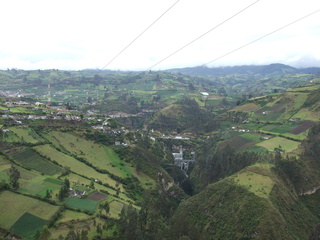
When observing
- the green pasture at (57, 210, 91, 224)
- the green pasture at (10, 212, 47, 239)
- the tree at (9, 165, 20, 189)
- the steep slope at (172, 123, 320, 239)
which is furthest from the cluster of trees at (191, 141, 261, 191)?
the tree at (9, 165, 20, 189)

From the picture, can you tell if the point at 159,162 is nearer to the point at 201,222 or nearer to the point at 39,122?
the point at 201,222

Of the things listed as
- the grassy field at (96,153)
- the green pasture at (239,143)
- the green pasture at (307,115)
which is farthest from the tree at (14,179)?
the green pasture at (307,115)

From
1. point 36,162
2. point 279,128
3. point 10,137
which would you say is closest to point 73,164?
point 36,162

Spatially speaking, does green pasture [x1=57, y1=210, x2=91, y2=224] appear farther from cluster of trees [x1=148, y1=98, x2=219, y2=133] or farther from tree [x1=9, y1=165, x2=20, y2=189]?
cluster of trees [x1=148, y1=98, x2=219, y2=133]

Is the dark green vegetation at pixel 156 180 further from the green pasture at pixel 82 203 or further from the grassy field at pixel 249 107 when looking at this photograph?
the grassy field at pixel 249 107

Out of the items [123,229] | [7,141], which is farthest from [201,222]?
[7,141]

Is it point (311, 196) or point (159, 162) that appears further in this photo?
point (159, 162)
